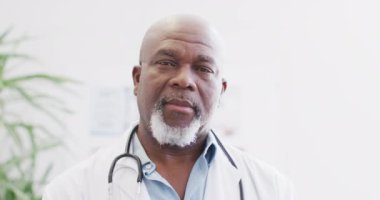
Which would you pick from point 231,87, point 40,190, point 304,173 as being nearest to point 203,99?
point 231,87

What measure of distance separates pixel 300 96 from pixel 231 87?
0.26 meters

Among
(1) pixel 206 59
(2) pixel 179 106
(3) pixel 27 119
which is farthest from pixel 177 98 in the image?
(3) pixel 27 119

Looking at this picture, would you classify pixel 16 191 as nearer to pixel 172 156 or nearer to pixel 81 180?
pixel 81 180

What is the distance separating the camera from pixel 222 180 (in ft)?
3.66

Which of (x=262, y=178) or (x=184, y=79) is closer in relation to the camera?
(x=184, y=79)

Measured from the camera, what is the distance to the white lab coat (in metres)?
1.04

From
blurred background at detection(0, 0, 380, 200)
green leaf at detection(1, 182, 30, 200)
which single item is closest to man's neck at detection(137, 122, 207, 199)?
green leaf at detection(1, 182, 30, 200)

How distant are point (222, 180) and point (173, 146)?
0.15 meters

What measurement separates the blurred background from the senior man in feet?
1.80

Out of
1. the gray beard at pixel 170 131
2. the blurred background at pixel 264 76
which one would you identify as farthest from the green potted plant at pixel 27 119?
the gray beard at pixel 170 131

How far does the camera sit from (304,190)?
166 centimetres

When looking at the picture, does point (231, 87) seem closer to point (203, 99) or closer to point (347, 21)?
point (347, 21)

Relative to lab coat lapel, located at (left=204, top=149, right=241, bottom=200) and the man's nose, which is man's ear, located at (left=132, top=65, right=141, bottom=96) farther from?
lab coat lapel, located at (left=204, top=149, right=241, bottom=200)

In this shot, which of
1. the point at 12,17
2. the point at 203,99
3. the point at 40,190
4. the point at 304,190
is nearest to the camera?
the point at 203,99
